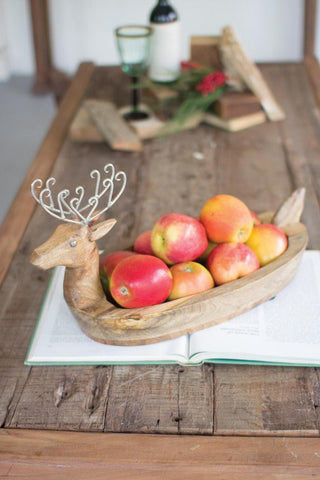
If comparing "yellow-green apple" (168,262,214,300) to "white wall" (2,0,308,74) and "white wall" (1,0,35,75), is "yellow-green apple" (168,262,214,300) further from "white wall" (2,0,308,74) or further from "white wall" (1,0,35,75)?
"white wall" (1,0,35,75)

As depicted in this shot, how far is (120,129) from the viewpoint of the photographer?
63.5 inches

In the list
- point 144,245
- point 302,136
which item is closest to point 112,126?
point 302,136

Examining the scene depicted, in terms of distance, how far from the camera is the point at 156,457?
2.26 feet

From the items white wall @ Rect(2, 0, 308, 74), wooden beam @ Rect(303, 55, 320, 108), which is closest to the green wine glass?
wooden beam @ Rect(303, 55, 320, 108)

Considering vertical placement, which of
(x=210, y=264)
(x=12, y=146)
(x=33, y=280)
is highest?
(x=210, y=264)

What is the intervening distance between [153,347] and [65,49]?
10.4 ft

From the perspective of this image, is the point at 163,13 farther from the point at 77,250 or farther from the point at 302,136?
the point at 77,250

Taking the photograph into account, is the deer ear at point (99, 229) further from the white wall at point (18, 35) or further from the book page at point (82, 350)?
the white wall at point (18, 35)

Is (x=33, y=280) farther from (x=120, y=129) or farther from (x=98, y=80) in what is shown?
(x=98, y=80)

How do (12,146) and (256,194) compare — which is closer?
(256,194)

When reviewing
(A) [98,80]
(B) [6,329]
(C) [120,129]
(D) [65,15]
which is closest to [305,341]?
(B) [6,329]

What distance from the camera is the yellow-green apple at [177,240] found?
33.8 inches

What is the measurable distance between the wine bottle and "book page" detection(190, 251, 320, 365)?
102cm

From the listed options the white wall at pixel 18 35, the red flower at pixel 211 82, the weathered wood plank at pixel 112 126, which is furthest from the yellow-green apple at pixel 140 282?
the white wall at pixel 18 35
